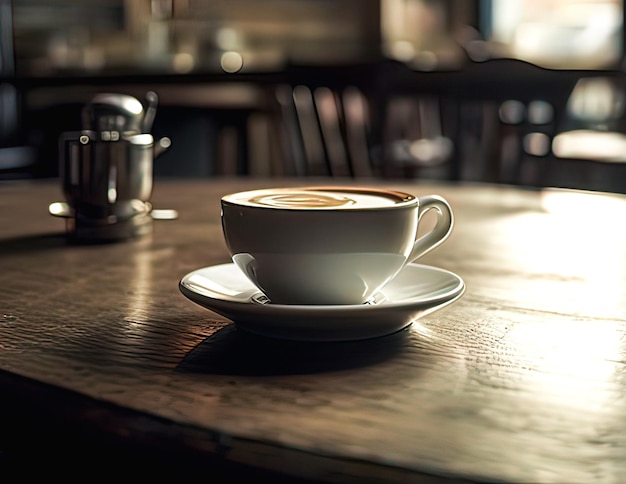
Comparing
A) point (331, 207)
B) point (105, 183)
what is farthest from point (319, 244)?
point (105, 183)

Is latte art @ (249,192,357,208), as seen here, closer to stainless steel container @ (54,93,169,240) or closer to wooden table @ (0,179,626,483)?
wooden table @ (0,179,626,483)

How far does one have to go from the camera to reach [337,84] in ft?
10.3

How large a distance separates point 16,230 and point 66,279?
0.97ft

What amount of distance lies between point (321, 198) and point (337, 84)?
103 inches

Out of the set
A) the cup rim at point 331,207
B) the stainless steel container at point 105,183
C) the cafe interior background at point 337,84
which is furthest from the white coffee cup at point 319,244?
the cafe interior background at point 337,84

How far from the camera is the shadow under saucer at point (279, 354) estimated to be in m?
0.47

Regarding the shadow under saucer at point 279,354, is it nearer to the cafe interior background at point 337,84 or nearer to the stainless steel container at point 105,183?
the stainless steel container at point 105,183

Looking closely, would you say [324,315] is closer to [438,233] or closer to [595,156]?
[438,233]

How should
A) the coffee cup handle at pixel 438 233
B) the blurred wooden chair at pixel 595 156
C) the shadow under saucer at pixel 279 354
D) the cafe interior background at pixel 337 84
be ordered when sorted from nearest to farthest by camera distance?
the shadow under saucer at pixel 279 354
the coffee cup handle at pixel 438 233
the cafe interior background at pixel 337 84
the blurred wooden chair at pixel 595 156

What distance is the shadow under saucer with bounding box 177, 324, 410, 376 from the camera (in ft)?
1.54

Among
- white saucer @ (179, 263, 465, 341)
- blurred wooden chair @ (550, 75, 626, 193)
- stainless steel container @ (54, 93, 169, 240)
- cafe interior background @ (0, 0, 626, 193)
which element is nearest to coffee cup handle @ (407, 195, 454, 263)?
white saucer @ (179, 263, 465, 341)

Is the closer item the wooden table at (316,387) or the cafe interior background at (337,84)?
the wooden table at (316,387)

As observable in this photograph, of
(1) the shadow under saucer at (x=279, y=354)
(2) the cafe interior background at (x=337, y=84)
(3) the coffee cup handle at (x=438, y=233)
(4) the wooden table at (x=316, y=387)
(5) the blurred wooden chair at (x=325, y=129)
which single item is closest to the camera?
(4) the wooden table at (x=316, y=387)

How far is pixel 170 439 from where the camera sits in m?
0.39
